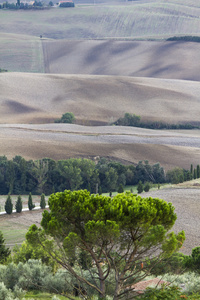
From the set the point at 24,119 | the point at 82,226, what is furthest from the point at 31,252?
the point at 24,119

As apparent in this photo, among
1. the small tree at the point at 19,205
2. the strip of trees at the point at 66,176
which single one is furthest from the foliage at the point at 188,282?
the strip of trees at the point at 66,176

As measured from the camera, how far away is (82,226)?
766 inches

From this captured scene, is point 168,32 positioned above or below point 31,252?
above

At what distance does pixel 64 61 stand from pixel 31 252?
14458cm

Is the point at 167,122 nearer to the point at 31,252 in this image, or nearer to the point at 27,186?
the point at 27,186

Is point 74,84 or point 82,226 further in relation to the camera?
point 74,84

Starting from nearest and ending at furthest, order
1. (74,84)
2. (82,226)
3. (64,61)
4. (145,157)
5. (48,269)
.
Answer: (82,226) < (48,269) < (145,157) < (74,84) < (64,61)

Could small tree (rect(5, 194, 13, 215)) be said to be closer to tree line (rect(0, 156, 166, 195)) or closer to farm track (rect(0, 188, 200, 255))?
farm track (rect(0, 188, 200, 255))

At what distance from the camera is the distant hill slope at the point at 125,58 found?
518ft

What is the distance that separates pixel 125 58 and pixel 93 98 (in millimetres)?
52228

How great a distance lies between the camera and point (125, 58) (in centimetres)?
17012

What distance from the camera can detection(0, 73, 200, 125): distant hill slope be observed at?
111 meters

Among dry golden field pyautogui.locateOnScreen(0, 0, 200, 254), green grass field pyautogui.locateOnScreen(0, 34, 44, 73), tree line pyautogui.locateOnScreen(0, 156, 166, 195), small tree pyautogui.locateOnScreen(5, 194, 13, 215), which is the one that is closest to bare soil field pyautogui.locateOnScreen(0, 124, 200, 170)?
dry golden field pyautogui.locateOnScreen(0, 0, 200, 254)

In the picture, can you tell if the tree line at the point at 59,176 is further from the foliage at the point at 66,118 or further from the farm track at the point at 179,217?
the foliage at the point at 66,118
